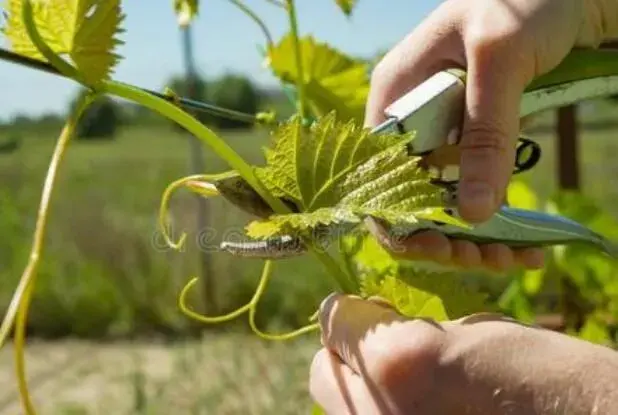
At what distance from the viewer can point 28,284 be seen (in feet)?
1.38

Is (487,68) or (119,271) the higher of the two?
(487,68)

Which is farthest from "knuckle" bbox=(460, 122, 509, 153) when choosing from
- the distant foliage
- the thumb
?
the distant foliage

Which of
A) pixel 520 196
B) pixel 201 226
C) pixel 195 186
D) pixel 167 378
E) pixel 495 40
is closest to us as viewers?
pixel 195 186

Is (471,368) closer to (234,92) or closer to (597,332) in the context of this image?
(597,332)

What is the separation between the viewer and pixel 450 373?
50 centimetres

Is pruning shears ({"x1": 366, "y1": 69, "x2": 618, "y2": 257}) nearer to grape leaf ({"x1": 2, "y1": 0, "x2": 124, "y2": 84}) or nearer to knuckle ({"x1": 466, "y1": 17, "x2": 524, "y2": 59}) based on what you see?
knuckle ({"x1": 466, "y1": 17, "x2": 524, "y2": 59})

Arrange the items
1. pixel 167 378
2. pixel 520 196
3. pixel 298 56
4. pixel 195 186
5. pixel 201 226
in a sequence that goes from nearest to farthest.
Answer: pixel 195 186, pixel 298 56, pixel 520 196, pixel 167 378, pixel 201 226

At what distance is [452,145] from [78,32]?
9.9 inches

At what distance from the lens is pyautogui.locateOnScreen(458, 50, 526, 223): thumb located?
1.97ft

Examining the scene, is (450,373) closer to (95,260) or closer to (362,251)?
(362,251)

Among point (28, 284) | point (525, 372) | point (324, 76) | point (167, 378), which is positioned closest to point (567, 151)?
point (167, 378)

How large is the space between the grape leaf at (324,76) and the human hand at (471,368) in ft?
1.11

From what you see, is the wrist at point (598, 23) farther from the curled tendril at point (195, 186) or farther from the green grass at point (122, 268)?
the green grass at point (122, 268)

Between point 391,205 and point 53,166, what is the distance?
129mm
